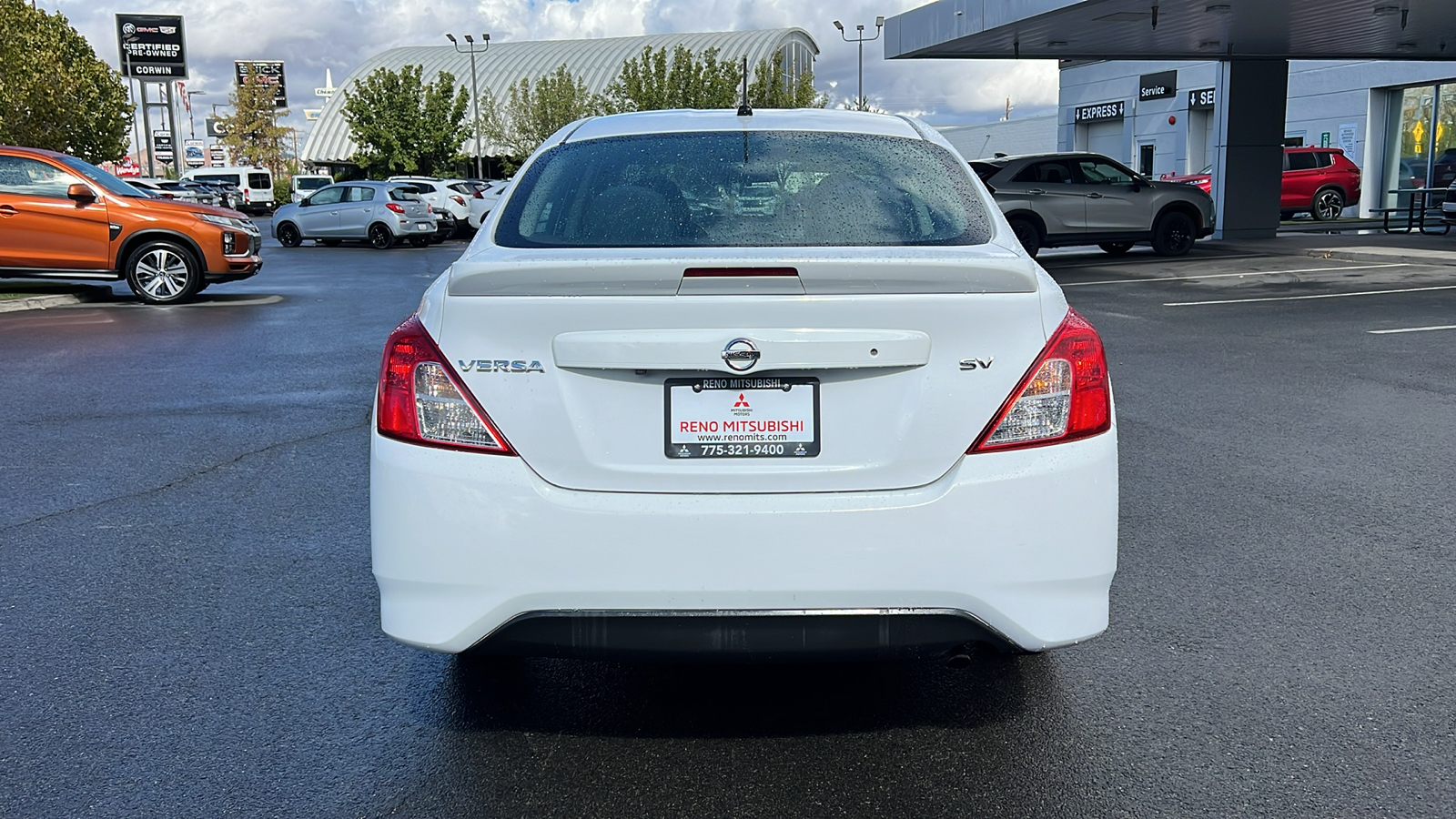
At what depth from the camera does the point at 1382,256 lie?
19656 millimetres

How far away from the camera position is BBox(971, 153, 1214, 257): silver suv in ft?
65.7

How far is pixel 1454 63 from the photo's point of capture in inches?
1230

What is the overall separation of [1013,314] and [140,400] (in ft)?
23.7

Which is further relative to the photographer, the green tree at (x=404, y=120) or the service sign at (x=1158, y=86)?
the green tree at (x=404, y=120)

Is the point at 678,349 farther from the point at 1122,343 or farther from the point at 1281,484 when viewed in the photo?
the point at 1122,343

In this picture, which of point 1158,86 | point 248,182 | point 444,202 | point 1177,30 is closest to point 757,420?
point 1177,30

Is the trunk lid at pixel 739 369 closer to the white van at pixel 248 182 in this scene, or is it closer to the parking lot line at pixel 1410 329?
the parking lot line at pixel 1410 329

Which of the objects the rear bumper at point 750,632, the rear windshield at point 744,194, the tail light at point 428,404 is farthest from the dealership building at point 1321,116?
the tail light at point 428,404

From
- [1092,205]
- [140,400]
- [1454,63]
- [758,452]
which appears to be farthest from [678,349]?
[1454,63]

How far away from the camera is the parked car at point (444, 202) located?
31.9 metres

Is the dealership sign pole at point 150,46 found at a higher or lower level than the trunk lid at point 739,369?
higher

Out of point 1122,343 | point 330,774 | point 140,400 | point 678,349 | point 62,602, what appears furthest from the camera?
point 1122,343

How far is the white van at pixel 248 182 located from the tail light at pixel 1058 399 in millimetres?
65694

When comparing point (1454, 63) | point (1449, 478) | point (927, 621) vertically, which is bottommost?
point (1449, 478)
